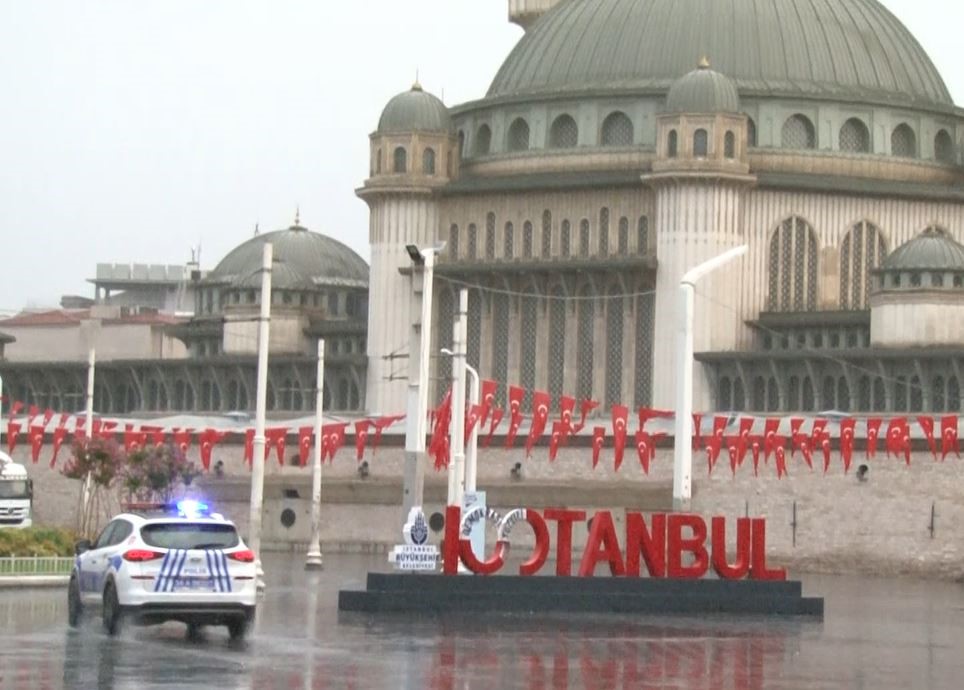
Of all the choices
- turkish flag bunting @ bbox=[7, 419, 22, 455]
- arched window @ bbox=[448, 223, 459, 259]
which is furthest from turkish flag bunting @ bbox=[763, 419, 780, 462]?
arched window @ bbox=[448, 223, 459, 259]

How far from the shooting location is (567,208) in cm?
11131

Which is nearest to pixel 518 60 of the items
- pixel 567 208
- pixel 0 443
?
pixel 567 208

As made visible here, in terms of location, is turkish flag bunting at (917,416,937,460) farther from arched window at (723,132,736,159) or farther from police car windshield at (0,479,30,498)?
arched window at (723,132,736,159)

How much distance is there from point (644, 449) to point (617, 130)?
28097 mm

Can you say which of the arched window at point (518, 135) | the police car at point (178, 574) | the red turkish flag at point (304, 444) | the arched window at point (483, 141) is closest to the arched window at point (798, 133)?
the arched window at point (518, 135)

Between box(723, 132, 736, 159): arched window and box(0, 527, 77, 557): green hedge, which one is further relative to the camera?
box(723, 132, 736, 159): arched window

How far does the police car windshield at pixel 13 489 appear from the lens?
77.1 meters

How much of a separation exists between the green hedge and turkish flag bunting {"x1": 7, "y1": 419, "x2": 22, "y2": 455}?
41735mm

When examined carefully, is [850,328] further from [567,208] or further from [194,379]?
[194,379]

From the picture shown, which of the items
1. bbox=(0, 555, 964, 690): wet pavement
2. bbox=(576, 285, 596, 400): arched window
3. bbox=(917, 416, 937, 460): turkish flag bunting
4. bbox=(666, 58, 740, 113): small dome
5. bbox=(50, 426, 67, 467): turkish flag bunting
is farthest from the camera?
bbox=(576, 285, 596, 400): arched window

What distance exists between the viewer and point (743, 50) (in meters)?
114

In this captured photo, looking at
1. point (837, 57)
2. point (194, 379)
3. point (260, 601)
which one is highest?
point (837, 57)

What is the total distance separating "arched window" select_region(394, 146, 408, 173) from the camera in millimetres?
114062

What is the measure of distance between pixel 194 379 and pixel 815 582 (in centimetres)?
5850
